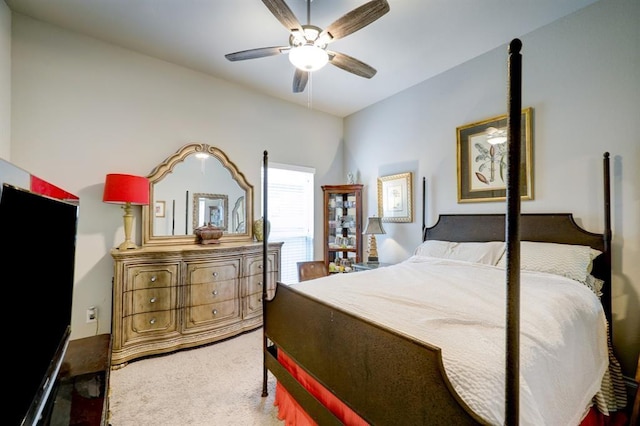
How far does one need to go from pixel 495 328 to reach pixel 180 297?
2671 mm

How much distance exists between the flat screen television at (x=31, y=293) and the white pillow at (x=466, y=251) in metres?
2.87

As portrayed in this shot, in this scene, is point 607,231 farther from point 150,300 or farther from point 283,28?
point 150,300

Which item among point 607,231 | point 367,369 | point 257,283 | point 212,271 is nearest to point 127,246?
point 212,271

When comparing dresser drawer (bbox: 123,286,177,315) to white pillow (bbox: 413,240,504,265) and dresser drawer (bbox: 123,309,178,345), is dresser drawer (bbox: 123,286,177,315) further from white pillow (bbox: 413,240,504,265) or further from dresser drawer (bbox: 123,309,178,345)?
white pillow (bbox: 413,240,504,265)

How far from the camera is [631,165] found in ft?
6.71

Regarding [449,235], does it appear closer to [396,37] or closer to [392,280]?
[392,280]

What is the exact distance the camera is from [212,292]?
2.88 m

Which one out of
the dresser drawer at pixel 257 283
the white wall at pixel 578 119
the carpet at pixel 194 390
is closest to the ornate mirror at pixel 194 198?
the dresser drawer at pixel 257 283

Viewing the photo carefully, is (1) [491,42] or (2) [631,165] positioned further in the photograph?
(1) [491,42]

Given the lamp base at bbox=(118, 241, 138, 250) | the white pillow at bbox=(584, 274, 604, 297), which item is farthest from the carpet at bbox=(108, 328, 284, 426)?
the white pillow at bbox=(584, 274, 604, 297)

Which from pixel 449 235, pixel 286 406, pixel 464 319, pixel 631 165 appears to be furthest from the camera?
pixel 449 235

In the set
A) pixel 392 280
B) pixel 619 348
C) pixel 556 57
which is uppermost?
pixel 556 57

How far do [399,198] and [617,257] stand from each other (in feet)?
6.99

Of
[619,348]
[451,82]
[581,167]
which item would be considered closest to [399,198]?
[451,82]
